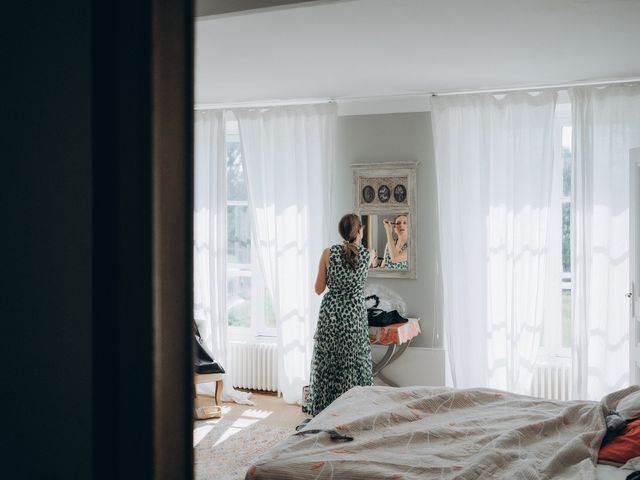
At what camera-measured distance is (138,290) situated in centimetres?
62

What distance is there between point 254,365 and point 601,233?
3183mm

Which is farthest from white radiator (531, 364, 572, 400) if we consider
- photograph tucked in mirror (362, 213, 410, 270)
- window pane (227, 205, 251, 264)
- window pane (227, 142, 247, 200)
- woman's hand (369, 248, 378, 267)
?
window pane (227, 142, 247, 200)

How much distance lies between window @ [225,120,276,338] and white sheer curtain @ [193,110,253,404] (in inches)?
8.1

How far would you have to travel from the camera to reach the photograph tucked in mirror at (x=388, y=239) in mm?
5215

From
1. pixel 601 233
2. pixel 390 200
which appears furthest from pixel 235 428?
pixel 601 233

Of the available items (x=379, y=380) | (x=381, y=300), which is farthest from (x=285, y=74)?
(x=379, y=380)

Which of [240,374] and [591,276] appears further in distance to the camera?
[240,374]

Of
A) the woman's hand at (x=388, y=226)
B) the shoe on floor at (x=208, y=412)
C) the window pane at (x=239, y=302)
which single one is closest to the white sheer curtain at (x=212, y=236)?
the window pane at (x=239, y=302)

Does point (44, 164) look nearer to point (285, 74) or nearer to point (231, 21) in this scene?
point (231, 21)

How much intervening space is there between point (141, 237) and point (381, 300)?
4746mm

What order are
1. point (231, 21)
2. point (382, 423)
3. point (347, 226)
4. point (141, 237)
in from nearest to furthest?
point (141, 237), point (382, 423), point (231, 21), point (347, 226)

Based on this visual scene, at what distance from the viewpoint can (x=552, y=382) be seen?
4820 mm

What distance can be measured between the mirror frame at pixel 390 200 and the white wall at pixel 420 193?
0.05 metres

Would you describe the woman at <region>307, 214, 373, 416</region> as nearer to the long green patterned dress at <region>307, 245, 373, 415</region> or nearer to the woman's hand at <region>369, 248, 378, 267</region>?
the long green patterned dress at <region>307, 245, 373, 415</region>
